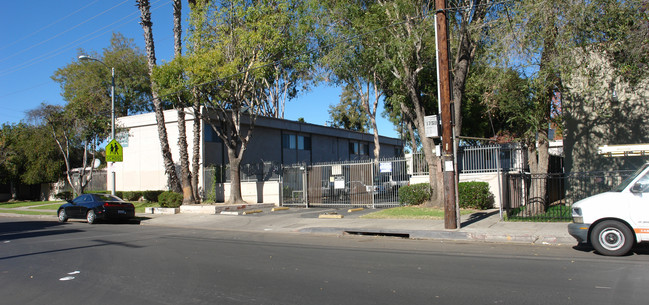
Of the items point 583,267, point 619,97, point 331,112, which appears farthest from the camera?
point 331,112

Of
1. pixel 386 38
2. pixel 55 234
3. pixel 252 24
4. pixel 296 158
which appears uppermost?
pixel 252 24

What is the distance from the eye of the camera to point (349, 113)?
50.6 m

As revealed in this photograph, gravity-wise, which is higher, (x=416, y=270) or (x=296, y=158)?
(x=296, y=158)

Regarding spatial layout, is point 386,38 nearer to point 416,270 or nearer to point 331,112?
point 416,270

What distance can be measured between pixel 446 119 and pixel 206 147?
1775 cm

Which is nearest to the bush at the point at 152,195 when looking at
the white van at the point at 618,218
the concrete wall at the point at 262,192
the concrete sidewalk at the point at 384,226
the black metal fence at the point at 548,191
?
the concrete wall at the point at 262,192

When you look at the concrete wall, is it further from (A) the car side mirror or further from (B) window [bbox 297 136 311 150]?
(A) the car side mirror

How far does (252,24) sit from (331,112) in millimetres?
34686

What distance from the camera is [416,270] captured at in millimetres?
7621

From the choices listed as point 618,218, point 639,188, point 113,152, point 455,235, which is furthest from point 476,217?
point 113,152

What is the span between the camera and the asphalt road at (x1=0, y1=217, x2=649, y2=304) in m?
6.00

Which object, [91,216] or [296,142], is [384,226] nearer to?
[91,216]

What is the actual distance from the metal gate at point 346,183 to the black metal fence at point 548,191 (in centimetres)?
535

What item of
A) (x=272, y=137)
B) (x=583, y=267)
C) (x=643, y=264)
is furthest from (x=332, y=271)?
(x=272, y=137)
